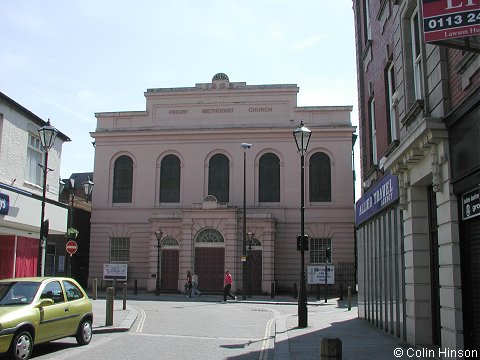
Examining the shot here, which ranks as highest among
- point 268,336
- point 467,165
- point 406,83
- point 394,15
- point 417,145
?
point 394,15

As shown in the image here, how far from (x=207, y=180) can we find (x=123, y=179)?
6102 mm

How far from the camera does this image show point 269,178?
1459 inches

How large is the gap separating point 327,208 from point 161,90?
46.9ft

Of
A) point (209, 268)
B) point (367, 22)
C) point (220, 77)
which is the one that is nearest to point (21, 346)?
point (367, 22)

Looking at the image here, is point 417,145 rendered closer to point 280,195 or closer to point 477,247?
point 477,247

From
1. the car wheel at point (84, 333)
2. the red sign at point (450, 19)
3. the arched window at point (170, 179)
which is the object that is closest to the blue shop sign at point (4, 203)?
the car wheel at point (84, 333)

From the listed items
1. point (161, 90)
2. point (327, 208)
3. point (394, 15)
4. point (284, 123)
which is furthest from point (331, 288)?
point (394, 15)

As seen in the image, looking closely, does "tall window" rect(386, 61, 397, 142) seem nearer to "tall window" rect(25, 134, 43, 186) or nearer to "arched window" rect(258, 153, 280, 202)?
"tall window" rect(25, 134, 43, 186)

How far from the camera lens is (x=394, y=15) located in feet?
43.9

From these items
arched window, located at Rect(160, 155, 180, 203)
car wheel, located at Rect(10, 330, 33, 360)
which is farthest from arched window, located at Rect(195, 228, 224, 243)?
car wheel, located at Rect(10, 330, 33, 360)

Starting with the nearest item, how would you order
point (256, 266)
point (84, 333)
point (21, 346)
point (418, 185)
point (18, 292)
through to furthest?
point (21, 346) → point (18, 292) → point (418, 185) → point (84, 333) → point (256, 266)

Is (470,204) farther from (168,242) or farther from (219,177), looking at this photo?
(219,177)

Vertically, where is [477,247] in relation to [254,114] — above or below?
below

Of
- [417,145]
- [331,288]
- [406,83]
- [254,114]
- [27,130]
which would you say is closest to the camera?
[417,145]
